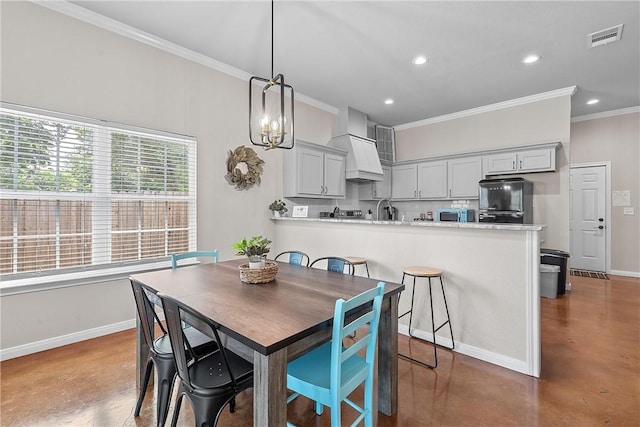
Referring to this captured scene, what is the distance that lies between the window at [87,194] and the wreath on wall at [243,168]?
0.52m

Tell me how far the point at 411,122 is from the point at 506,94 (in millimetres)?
1883

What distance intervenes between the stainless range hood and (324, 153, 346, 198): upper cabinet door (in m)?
0.14

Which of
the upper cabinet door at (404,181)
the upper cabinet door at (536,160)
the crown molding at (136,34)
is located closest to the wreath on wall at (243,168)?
the crown molding at (136,34)

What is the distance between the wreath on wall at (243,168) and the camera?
399 centimetres

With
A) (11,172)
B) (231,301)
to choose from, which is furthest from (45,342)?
(231,301)

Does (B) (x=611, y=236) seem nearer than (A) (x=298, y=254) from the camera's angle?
No

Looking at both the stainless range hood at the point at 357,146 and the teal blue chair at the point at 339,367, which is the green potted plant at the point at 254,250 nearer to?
the teal blue chair at the point at 339,367

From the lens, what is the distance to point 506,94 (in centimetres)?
479

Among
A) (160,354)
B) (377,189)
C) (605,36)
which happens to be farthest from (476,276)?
(377,189)

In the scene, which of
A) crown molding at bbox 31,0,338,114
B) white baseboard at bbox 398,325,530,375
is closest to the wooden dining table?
white baseboard at bbox 398,325,530,375

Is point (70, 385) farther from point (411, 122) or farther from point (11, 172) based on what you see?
point (411, 122)

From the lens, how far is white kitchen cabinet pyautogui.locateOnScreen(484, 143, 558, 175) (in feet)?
14.8

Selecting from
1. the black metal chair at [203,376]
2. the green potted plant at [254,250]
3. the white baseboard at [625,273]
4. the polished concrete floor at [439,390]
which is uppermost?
the green potted plant at [254,250]

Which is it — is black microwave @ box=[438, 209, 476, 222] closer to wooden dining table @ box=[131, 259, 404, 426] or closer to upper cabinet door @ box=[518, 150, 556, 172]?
upper cabinet door @ box=[518, 150, 556, 172]
